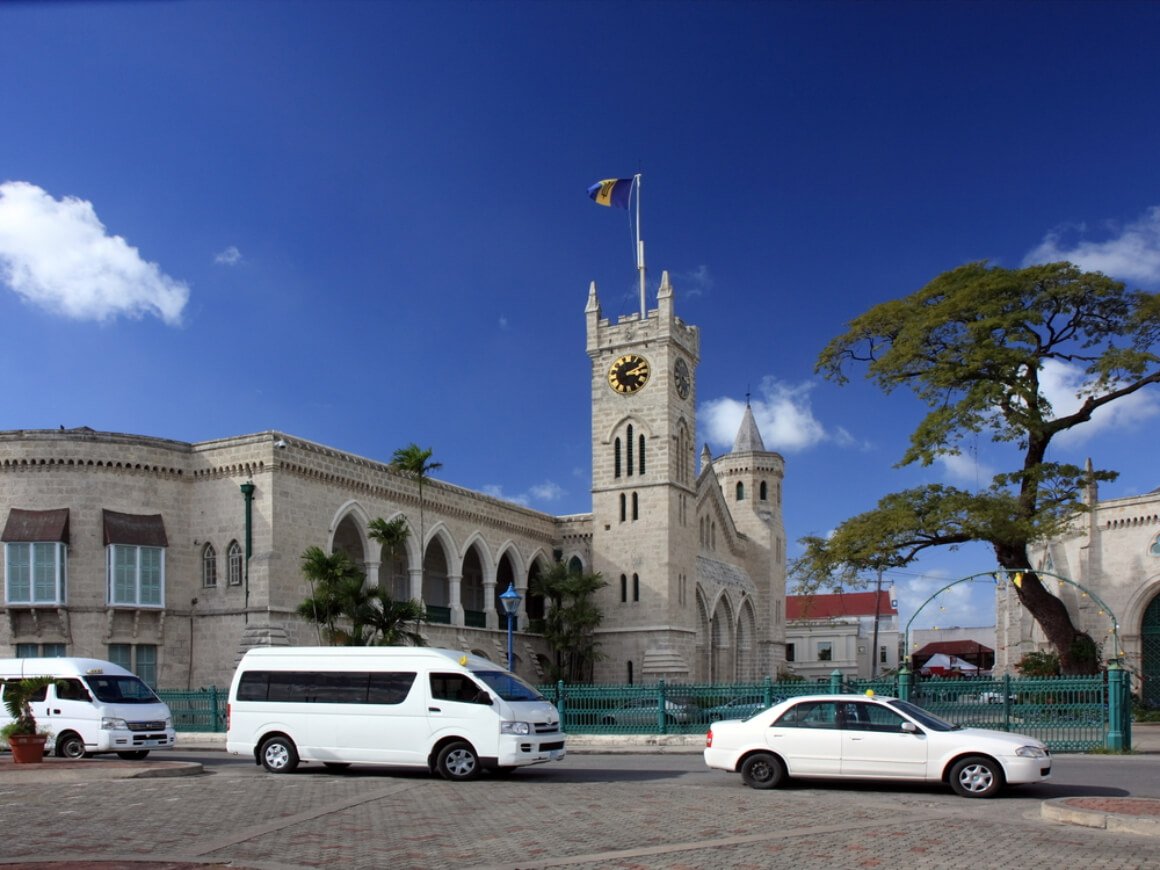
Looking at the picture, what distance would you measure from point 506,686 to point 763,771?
3.96 m

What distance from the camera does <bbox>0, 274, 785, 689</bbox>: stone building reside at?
33250 mm

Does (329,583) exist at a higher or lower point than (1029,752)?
higher

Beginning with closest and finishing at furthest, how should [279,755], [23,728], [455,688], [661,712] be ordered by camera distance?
[455,688]
[279,755]
[23,728]
[661,712]

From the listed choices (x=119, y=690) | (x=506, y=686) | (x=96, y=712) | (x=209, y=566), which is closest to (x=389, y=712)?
(x=506, y=686)

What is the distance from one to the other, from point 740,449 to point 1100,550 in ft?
91.7

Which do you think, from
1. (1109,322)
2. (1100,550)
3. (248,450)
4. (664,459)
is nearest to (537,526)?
(664,459)

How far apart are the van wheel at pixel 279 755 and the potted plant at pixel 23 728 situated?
3989 mm

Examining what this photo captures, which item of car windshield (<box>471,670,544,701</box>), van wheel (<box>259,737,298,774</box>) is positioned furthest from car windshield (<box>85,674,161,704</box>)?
car windshield (<box>471,670,544,701</box>)

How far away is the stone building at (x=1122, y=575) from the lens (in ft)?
125

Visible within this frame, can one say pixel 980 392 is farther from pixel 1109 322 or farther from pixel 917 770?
pixel 917 770

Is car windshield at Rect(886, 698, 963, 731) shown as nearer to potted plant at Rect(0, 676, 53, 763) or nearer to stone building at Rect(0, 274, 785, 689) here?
potted plant at Rect(0, 676, 53, 763)

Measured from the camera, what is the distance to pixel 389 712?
1670 centimetres

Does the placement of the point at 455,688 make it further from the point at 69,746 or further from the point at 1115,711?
the point at 1115,711

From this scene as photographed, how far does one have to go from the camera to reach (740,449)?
6581 centimetres
